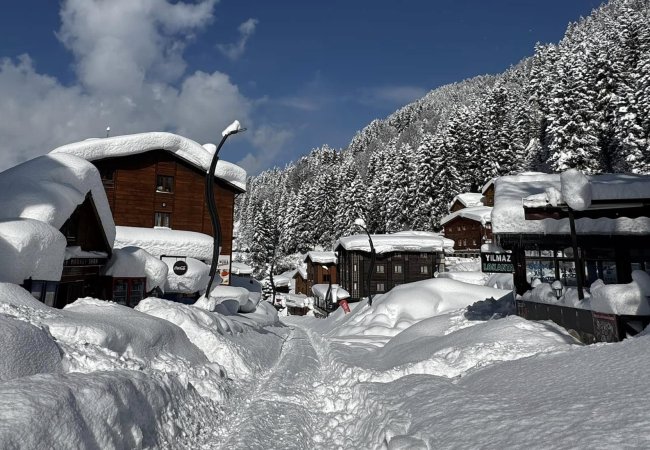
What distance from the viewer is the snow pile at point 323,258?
58.5 m

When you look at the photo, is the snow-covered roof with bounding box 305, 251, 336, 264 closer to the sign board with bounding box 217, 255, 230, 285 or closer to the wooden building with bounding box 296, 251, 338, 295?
the wooden building with bounding box 296, 251, 338, 295

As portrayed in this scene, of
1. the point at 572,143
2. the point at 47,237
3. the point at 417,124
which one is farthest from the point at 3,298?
the point at 417,124

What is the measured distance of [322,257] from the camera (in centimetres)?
5903

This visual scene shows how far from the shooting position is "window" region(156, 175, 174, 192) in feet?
103

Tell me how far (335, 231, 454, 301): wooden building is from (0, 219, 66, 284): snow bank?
35.2 meters

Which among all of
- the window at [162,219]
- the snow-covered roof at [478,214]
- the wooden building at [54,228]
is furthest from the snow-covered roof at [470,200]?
the wooden building at [54,228]

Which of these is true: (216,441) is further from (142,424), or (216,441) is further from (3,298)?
(3,298)

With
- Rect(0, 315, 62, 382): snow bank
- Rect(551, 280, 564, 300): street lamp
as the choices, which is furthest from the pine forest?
Rect(0, 315, 62, 382): snow bank

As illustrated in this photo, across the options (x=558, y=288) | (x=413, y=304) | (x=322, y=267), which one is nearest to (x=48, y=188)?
(x=558, y=288)

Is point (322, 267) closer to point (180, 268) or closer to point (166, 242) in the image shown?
point (166, 242)

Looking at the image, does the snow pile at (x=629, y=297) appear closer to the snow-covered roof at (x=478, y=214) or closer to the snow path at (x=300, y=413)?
the snow path at (x=300, y=413)

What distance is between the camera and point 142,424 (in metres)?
5.98

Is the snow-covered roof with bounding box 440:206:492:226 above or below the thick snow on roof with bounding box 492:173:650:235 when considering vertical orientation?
above

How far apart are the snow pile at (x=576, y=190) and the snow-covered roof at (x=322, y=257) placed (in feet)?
158
